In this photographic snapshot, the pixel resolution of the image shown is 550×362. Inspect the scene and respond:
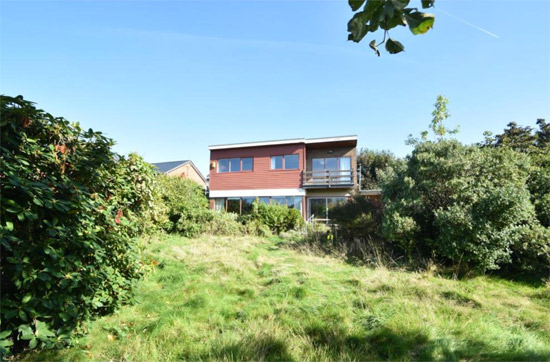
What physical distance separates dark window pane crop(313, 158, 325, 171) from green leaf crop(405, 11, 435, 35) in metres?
18.8

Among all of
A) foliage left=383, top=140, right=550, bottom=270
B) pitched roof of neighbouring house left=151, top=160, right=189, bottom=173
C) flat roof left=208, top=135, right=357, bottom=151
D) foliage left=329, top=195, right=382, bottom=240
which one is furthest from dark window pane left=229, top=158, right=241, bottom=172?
foliage left=383, top=140, right=550, bottom=270

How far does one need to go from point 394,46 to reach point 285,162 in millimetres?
18390

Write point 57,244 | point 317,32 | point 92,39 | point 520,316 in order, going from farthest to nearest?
point 92,39 → point 520,316 → point 317,32 → point 57,244

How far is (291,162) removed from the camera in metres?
20.2

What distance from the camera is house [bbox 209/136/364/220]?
19609 mm

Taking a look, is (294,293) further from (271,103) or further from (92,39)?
(271,103)

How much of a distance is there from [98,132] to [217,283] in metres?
3.63

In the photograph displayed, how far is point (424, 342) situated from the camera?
11.1ft

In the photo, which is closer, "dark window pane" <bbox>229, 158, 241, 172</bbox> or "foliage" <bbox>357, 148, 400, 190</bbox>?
"dark window pane" <bbox>229, 158, 241, 172</bbox>

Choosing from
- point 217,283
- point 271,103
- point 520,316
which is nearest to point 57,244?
point 217,283

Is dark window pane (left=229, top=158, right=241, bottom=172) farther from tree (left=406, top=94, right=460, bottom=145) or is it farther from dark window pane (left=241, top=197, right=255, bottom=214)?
tree (left=406, top=94, right=460, bottom=145)

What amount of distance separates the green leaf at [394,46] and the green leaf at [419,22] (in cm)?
15

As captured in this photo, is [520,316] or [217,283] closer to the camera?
[520,316]

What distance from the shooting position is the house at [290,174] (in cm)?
1961
